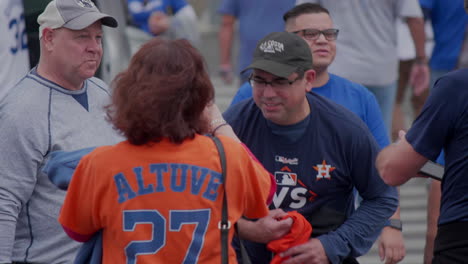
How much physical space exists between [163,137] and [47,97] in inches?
33.9

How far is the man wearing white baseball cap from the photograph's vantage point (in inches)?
145

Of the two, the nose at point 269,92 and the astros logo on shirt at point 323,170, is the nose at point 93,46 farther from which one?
the astros logo on shirt at point 323,170

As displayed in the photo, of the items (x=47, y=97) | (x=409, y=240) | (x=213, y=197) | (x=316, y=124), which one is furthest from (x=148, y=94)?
(x=409, y=240)

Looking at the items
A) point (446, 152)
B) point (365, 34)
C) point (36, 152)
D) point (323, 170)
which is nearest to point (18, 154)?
point (36, 152)

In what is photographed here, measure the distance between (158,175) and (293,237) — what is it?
2.82 feet

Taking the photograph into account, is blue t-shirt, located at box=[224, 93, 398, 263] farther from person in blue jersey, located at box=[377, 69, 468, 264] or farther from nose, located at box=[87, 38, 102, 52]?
nose, located at box=[87, 38, 102, 52]

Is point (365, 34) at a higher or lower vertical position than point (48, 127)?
lower

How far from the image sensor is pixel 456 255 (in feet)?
11.1

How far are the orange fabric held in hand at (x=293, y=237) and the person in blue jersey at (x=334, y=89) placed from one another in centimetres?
81

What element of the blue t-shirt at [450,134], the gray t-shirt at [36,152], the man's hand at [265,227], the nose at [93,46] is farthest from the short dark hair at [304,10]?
the blue t-shirt at [450,134]

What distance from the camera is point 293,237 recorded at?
3.76 metres

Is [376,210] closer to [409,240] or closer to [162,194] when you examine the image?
[162,194]

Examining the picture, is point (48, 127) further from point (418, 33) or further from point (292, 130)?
point (418, 33)

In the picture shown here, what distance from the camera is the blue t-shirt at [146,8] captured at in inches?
339
